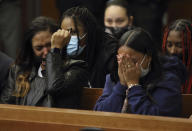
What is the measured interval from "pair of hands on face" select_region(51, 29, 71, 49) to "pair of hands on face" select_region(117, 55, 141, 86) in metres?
0.47

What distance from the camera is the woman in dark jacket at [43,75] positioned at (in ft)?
9.48

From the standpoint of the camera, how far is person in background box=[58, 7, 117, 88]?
10.00 feet

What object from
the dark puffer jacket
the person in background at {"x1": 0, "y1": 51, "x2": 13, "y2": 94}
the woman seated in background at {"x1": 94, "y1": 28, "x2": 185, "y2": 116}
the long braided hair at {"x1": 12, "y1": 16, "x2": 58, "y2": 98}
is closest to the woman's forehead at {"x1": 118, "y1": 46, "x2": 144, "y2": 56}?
the woman seated in background at {"x1": 94, "y1": 28, "x2": 185, "y2": 116}

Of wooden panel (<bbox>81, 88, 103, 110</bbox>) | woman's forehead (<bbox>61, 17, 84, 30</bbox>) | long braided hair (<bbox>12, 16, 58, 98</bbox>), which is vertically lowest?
wooden panel (<bbox>81, 88, 103, 110</bbox>)

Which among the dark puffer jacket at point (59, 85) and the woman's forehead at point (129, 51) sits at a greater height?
the woman's forehead at point (129, 51)

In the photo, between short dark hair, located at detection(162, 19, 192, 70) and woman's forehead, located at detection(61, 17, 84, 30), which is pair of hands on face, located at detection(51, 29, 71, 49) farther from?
short dark hair, located at detection(162, 19, 192, 70)

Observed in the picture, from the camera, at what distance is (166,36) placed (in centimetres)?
360

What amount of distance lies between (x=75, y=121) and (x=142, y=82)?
644mm

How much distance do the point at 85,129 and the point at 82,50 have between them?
3.30ft

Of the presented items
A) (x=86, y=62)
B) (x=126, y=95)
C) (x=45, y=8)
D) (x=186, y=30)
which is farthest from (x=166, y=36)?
(x=45, y=8)

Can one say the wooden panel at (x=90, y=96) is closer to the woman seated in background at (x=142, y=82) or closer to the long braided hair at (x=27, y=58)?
the woman seated in background at (x=142, y=82)

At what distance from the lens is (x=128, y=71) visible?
263 centimetres

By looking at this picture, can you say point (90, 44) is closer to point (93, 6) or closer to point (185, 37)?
point (185, 37)

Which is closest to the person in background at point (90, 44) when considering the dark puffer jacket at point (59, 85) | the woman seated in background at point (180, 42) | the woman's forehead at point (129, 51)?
the dark puffer jacket at point (59, 85)
